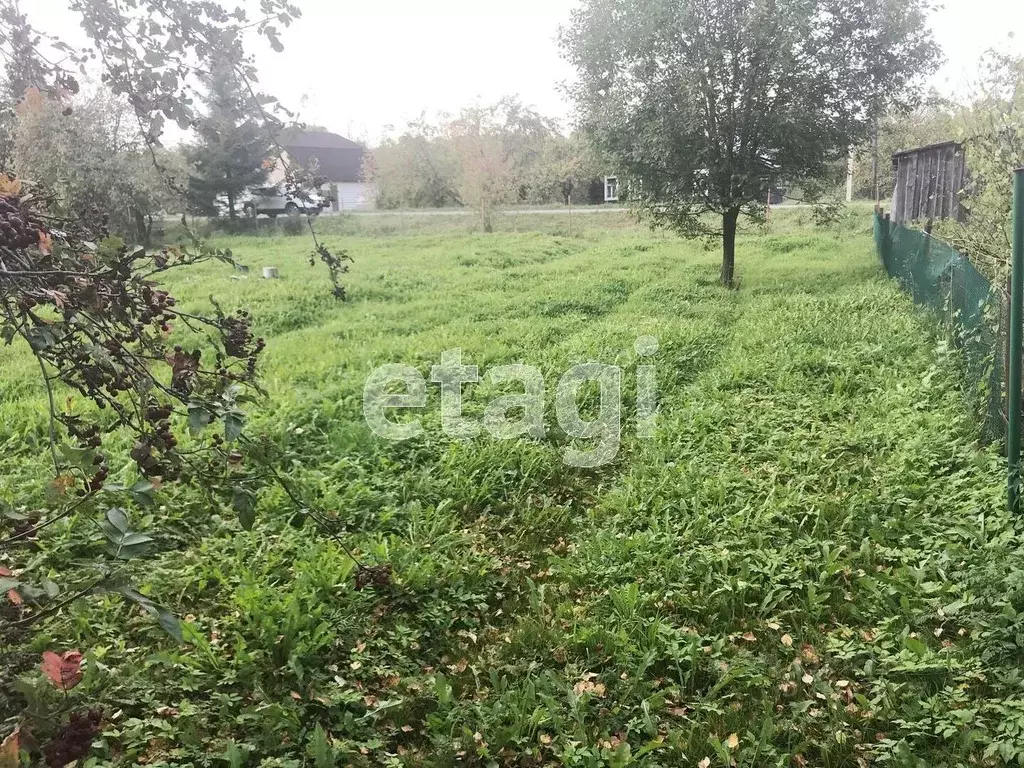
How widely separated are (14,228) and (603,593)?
2991 mm

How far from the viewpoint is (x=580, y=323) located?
8914 mm

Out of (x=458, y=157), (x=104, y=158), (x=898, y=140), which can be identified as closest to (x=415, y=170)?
(x=458, y=157)

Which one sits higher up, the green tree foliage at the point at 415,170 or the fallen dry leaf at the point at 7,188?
the green tree foliage at the point at 415,170

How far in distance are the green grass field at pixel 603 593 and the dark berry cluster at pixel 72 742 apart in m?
0.47

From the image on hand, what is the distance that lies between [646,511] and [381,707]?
2.02m

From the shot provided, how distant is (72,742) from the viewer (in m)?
1.36

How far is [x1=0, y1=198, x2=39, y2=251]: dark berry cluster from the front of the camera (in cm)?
132

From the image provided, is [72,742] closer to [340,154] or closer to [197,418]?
[197,418]

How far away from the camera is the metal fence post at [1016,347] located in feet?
11.6

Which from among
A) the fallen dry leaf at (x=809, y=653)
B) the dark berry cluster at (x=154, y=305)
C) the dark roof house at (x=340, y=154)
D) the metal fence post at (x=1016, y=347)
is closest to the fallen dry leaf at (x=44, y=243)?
the dark berry cluster at (x=154, y=305)

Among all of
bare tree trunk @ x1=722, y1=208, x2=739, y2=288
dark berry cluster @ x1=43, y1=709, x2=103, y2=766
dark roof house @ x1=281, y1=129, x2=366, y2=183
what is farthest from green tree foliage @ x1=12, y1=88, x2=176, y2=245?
dark roof house @ x1=281, y1=129, x2=366, y2=183

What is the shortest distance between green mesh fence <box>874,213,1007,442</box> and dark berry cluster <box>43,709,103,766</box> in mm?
4580

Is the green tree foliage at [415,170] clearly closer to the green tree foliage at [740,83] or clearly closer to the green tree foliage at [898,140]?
the green tree foliage at [898,140]

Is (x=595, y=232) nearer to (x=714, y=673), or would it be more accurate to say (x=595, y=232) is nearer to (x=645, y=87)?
(x=645, y=87)
